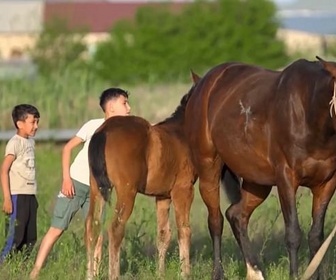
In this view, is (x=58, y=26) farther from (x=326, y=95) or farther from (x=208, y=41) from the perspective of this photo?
(x=326, y=95)

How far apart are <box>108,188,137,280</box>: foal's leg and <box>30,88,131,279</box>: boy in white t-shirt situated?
1.84 feet

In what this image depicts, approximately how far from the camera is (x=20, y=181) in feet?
34.0

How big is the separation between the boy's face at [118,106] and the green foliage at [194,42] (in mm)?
29027

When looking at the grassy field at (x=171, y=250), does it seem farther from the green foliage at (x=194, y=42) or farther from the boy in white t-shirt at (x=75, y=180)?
the green foliage at (x=194, y=42)

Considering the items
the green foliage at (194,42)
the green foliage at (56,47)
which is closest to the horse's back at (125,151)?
the green foliage at (194,42)

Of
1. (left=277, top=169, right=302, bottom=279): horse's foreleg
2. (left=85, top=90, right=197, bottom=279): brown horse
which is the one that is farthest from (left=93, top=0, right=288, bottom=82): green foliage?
(left=277, top=169, right=302, bottom=279): horse's foreleg

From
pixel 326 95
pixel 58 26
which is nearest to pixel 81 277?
pixel 326 95

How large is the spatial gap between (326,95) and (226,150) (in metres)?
1.45

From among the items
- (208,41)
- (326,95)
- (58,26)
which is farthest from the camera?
(58,26)

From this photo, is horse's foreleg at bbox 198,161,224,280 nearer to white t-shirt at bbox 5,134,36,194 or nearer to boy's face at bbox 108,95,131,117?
boy's face at bbox 108,95,131,117

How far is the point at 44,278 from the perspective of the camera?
9.62 meters

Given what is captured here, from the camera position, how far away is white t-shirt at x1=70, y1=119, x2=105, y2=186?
10.3 meters

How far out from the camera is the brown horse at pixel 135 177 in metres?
9.73

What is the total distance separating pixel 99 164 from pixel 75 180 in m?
0.69
